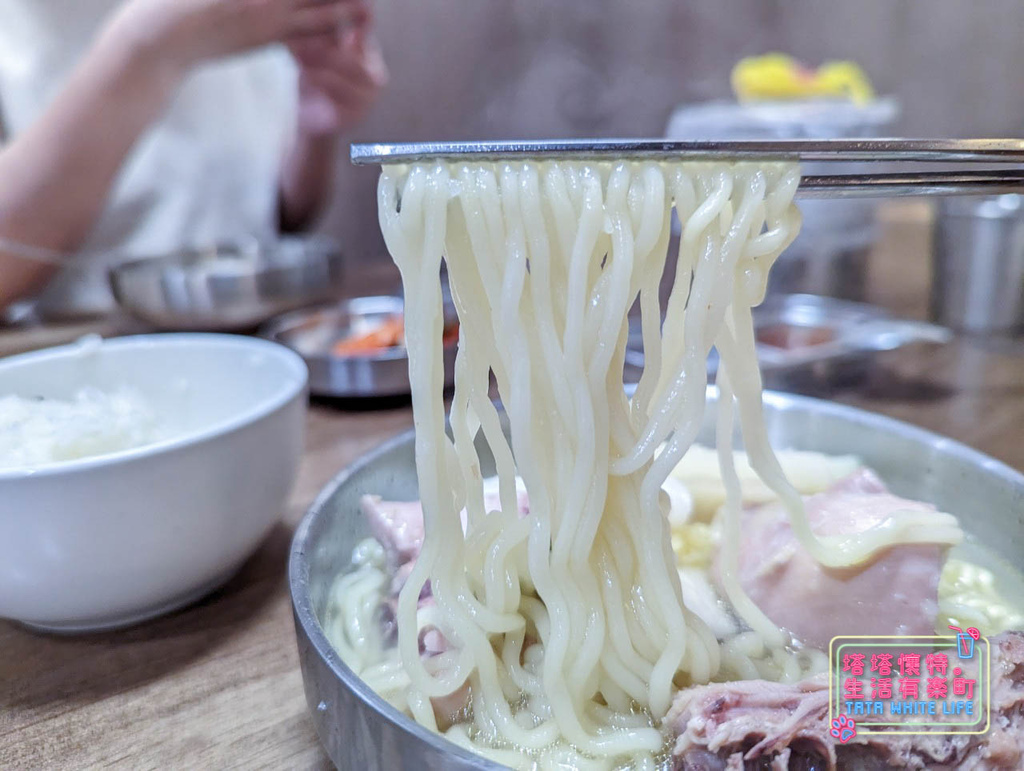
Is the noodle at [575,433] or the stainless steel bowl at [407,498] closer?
the stainless steel bowl at [407,498]

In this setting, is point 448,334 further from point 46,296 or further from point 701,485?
point 46,296

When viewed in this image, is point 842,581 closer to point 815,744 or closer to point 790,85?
point 815,744

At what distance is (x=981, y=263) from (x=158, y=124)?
2.58 meters

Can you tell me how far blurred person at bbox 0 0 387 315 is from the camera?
1844 mm

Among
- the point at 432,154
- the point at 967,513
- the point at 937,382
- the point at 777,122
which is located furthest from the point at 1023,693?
the point at 777,122

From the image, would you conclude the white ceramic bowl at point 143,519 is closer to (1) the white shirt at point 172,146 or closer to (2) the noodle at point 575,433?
(2) the noodle at point 575,433

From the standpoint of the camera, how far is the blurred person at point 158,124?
184 centimetres

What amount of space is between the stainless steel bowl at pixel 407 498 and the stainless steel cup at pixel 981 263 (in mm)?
1210

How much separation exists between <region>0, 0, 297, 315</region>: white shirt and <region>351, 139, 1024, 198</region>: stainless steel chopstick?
1.98 metres

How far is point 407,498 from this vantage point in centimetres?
97

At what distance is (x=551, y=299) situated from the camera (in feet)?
2.22

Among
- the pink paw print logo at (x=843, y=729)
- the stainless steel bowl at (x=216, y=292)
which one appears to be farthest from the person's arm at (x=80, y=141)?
the pink paw print logo at (x=843, y=729)

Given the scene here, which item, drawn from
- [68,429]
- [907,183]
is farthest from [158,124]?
[907,183]

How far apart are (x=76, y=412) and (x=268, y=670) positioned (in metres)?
0.42
